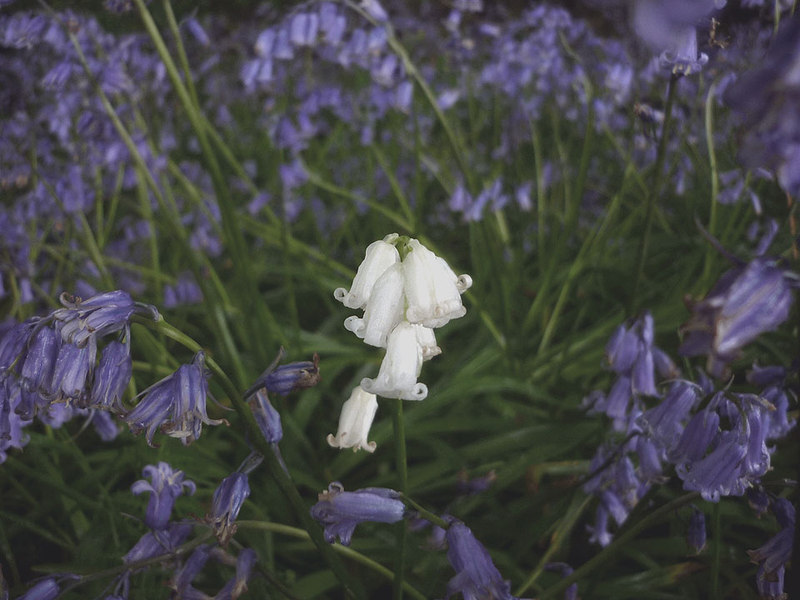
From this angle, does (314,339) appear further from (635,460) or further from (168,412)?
(168,412)

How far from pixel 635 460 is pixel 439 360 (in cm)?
117

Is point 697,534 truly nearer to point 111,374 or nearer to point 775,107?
point 775,107

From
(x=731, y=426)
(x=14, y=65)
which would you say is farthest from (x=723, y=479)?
(x=14, y=65)

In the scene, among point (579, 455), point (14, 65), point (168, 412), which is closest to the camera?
point (168, 412)

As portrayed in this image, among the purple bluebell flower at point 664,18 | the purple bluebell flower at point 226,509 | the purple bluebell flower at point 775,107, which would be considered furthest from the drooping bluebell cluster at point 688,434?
the purple bluebell flower at point 226,509

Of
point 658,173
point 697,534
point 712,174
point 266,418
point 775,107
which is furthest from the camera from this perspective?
point 712,174

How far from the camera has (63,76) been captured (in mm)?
2611

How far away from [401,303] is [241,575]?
572 mm

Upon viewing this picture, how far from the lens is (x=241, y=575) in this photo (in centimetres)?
117

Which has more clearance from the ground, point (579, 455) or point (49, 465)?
point (49, 465)

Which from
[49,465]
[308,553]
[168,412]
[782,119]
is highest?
[782,119]

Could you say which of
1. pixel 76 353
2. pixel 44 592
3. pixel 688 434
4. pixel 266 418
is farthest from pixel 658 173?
pixel 44 592

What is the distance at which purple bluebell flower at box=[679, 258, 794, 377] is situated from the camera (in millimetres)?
715

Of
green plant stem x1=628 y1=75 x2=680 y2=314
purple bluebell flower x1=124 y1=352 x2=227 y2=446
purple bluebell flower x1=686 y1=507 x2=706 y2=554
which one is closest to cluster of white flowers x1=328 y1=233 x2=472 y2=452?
purple bluebell flower x1=124 y1=352 x2=227 y2=446
